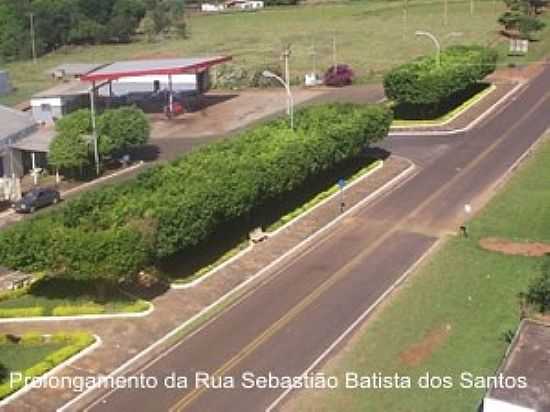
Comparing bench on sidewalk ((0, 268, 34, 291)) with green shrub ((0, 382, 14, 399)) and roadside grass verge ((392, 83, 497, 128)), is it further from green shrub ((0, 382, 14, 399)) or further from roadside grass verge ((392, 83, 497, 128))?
roadside grass verge ((392, 83, 497, 128))

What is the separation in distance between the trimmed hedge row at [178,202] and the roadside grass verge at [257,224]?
67.9 inches

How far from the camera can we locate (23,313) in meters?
41.9

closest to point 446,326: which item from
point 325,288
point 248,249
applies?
point 325,288

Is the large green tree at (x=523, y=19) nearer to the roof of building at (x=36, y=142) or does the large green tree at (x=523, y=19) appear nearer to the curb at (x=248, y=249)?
the curb at (x=248, y=249)

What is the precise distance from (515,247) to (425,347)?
1364cm

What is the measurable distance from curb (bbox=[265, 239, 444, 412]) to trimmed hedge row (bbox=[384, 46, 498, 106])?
28.1m

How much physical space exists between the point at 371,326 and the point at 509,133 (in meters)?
37.8

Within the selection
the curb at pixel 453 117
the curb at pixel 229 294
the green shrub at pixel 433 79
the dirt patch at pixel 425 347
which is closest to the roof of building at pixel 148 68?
the green shrub at pixel 433 79

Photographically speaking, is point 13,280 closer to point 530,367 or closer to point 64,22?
point 530,367

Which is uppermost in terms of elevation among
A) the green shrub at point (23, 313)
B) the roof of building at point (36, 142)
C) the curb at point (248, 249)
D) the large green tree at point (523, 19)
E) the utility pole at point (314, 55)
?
the large green tree at point (523, 19)

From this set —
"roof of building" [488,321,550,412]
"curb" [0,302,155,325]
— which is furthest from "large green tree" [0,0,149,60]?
"roof of building" [488,321,550,412]

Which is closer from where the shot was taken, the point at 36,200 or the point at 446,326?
the point at 446,326

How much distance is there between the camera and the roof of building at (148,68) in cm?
8650

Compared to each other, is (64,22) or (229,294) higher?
(64,22)
